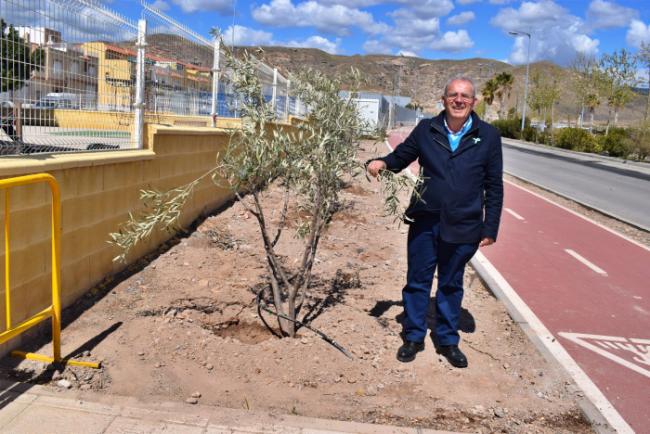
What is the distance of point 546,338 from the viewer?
5.16 m

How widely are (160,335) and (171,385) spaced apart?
73cm

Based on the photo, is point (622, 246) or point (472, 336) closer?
point (472, 336)

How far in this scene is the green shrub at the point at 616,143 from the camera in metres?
33.5

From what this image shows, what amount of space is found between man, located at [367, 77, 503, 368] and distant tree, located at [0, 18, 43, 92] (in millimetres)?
2585

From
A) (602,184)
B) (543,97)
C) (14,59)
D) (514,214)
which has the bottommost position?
(514,214)

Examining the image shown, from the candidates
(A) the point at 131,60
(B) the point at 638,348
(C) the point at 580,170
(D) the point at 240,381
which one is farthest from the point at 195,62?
(C) the point at 580,170

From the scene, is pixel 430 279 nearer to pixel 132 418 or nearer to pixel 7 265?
pixel 132 418

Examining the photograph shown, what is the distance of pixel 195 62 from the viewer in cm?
890

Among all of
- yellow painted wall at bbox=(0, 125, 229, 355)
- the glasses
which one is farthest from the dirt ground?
the glasses

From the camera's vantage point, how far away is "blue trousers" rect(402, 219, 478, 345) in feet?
14.6

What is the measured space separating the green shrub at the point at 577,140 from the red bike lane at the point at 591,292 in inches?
1187

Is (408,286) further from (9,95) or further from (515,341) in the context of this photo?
(9,95)

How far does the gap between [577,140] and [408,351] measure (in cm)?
4005

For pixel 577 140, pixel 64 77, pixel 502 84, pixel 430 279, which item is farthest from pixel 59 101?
pixel 502 84
